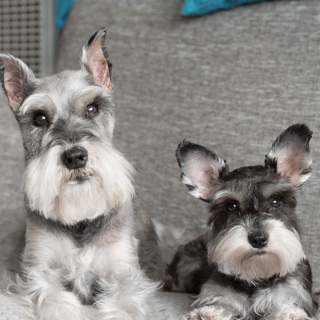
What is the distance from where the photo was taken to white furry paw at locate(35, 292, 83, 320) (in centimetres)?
202

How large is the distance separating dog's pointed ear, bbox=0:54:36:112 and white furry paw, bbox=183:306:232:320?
1.04 meters

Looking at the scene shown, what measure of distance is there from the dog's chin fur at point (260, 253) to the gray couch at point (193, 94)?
29.3 inches

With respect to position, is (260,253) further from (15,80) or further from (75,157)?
(15,80)

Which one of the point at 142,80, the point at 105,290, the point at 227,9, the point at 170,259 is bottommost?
the point at 170,259

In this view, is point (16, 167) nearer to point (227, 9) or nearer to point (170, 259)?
point (170, 259)

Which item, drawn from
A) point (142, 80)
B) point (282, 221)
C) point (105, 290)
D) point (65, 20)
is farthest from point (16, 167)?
point (282, 221)

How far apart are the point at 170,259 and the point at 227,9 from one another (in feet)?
4.35

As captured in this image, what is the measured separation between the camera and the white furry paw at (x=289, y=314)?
1.96m

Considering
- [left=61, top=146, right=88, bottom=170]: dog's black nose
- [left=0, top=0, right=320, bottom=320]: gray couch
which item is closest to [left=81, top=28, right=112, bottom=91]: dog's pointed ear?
[left=61, top=146, right=88, bottom=170]: dog's black nose

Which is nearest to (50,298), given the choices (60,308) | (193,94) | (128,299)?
(60,308)

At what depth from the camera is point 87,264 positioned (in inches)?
87.8

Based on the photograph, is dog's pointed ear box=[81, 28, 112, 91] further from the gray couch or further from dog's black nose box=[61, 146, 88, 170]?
the gray couch

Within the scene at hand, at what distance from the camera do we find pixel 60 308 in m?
2.04

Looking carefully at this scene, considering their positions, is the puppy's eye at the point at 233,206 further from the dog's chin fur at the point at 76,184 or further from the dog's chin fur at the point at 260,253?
the dog's chin fur at the point at 76,184
